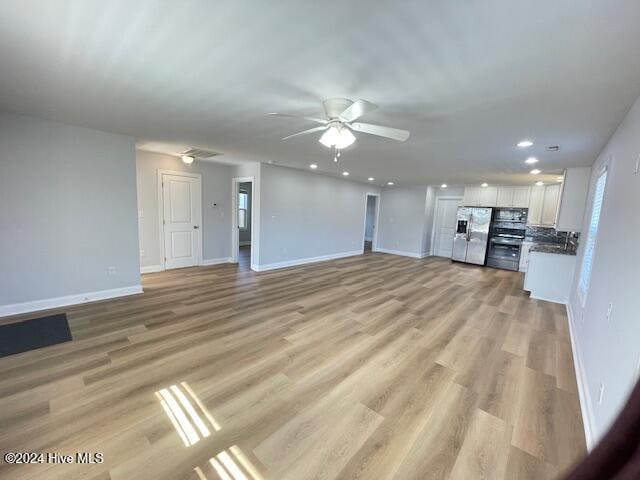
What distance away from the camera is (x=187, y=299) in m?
4.16

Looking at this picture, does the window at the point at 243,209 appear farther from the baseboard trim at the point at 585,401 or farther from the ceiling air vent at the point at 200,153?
the baseboard trim at the point at 585,401

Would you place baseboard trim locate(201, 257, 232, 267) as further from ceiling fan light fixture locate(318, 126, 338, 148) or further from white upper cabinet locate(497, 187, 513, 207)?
white upper cabinet locate(497, 187, 513, 207)

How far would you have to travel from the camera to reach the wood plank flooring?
5.47 feet

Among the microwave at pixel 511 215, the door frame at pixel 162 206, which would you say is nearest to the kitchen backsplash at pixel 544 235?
the microwave at pixel 511 215

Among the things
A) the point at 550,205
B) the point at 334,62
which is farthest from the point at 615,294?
the point at 550,205

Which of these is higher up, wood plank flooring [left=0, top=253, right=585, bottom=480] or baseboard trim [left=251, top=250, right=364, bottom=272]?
baseboard trim [left=251, top=250, right=364, bottom=272]

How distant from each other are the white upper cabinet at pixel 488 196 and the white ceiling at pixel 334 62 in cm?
447

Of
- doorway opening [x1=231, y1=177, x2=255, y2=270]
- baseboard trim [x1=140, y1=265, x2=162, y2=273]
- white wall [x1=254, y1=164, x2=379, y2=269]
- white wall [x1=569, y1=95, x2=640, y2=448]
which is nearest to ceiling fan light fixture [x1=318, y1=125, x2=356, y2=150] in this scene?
white wall [x1=569, y1=95, x2=640, y2=448]

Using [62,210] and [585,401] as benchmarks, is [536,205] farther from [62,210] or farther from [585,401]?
[62,210]

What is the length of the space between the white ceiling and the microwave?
4.57 metres

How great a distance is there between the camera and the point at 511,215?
293 inches

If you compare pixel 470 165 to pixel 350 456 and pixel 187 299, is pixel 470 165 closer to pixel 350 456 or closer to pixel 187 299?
pixel 350 456

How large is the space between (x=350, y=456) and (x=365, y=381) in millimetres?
757

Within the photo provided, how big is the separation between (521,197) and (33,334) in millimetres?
9400
